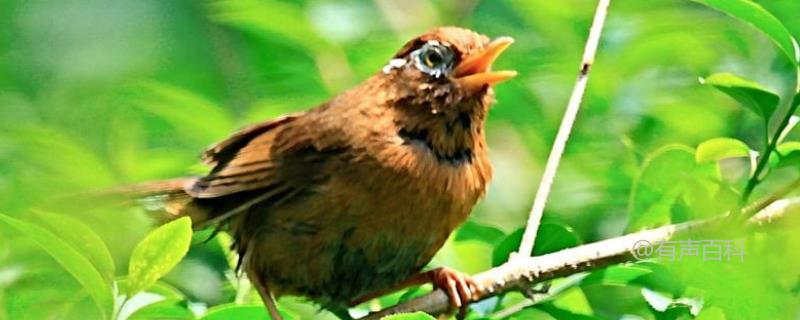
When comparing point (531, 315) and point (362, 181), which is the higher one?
point (362, 181)

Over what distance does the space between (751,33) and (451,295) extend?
1.74m

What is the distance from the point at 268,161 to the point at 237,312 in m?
1.63

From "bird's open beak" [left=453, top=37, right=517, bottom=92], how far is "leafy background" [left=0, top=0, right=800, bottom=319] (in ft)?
0.56

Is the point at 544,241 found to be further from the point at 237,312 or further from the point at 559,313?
the point at 237,312

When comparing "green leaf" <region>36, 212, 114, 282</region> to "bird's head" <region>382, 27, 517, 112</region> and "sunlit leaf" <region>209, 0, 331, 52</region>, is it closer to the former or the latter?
"bird's head" <region>382, 27, 517, 112</region>

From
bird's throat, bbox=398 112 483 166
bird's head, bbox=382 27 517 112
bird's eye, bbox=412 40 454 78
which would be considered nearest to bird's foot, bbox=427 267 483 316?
bird's throat, bbox=398 112 483 166

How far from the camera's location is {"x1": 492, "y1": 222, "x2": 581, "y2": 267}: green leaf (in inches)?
114

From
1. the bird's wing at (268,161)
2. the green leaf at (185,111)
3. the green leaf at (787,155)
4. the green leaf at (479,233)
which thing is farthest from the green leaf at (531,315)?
the green leaf at (185,111)

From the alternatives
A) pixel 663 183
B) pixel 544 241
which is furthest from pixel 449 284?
pixel 663 183

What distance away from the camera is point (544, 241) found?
9.77 feet

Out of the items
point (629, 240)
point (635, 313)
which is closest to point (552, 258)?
point (629, 240)

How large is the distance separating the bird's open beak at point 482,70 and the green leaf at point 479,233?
45 cm

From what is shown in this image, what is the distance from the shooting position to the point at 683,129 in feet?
12.2

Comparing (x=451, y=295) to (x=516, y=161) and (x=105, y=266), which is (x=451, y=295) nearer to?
(x=105, y=266)
